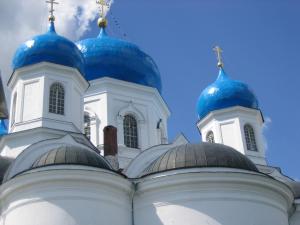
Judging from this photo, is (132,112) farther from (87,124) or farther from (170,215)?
(170,215)

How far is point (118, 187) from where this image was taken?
12172mm

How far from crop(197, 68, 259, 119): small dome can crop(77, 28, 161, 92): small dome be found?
1941 millimetres

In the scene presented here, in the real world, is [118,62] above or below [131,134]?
above

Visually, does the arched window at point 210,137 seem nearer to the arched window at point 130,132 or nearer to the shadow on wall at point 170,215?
the arched window at point 130,132

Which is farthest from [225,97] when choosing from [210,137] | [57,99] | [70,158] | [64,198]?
[64,198]

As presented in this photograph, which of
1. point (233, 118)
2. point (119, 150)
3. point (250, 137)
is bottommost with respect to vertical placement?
point (119, 150)

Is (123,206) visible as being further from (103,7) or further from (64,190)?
(103,7)

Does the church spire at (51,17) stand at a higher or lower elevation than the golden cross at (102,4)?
lower

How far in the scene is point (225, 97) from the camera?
19.3 meters

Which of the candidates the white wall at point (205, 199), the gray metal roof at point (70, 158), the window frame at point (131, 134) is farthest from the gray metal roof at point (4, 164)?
Answer: the window frame at point (131, 134)

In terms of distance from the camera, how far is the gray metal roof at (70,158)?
39.6ft

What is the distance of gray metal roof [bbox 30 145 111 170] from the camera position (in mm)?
12070

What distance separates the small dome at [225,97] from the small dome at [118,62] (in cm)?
194

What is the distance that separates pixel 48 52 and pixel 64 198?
6.42 m
